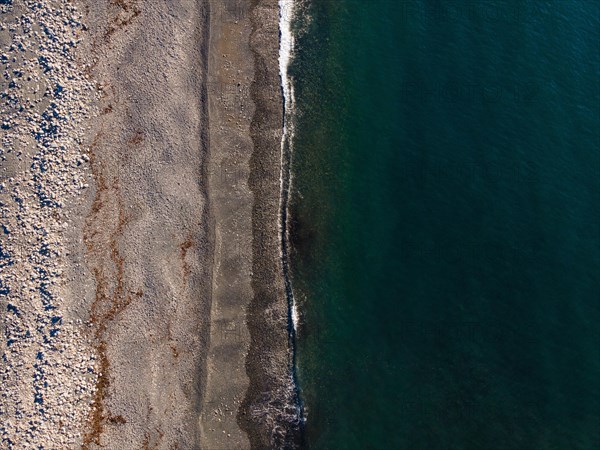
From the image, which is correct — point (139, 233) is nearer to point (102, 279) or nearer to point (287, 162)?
point (102, 279)

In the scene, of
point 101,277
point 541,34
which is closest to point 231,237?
point 101,277

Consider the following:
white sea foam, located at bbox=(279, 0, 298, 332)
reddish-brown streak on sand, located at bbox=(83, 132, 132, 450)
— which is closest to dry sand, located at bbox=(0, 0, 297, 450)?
reddish-brown streak on sand, located at bbox=(83, 132, 132, 450)

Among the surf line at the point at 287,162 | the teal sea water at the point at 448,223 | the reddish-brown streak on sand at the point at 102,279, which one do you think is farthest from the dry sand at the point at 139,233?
the teal sea water at the point at 448,223

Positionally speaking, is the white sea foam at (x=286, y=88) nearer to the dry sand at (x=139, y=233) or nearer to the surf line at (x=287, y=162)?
the surf line at (x=287, y=162)

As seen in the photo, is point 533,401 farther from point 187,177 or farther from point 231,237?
point 187,177

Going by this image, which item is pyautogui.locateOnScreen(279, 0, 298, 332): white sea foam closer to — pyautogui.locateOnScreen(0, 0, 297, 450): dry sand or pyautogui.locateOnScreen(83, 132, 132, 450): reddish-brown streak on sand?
pyautogui.locateOnScreen(0, 0, 297, 450): dry sand

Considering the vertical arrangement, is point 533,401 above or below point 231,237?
below
